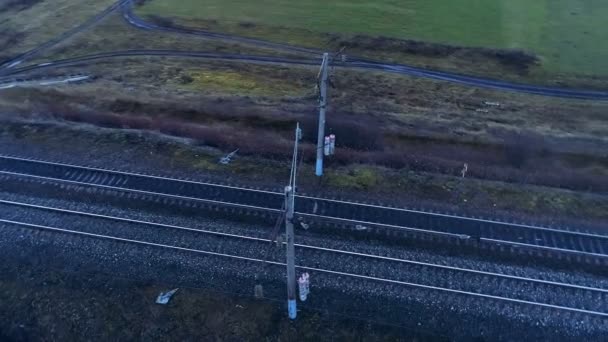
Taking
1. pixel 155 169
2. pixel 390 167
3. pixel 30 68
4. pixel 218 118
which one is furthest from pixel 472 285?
pixel 30 68

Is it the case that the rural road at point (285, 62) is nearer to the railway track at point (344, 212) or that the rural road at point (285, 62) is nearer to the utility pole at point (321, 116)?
the utility pole at point (321, 116)

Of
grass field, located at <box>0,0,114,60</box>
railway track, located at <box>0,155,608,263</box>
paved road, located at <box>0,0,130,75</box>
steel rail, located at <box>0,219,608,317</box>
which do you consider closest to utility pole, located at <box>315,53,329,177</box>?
railway track, located at <box>0,155,608,263</box>

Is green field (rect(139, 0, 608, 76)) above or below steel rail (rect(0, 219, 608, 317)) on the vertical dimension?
above

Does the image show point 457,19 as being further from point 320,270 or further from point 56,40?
point 56,40

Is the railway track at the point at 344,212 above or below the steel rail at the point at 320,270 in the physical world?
above

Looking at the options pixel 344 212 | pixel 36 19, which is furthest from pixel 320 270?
pixel 36 19

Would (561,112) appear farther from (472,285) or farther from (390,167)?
(472,285)

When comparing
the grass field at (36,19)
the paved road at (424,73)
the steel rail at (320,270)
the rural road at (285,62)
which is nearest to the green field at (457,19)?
the paved road at (424,73)

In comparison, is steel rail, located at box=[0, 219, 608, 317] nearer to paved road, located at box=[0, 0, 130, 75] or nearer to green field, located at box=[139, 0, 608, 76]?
paved road, located at box=[0, 0, 130, 75]
